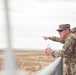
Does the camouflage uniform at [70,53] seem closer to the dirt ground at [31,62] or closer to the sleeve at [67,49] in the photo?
the sleeve at [67,49]

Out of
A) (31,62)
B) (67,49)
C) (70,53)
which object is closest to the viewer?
(67,49)

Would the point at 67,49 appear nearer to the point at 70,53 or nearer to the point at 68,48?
the point at 68,48

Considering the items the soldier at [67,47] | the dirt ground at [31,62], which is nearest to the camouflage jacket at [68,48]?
the soldier at [67,47]

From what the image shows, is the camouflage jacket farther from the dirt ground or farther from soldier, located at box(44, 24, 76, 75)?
the dirt ground

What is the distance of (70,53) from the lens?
623 centimetres

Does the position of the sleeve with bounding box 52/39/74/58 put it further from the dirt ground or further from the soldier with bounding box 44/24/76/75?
the dirt ground

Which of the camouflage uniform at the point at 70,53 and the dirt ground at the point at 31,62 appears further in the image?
the camouflage uniform at the point at 70,53

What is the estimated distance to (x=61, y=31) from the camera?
251 inches

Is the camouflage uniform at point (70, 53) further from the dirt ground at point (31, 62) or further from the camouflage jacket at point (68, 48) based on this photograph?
the dirt ground at point (31, 62)

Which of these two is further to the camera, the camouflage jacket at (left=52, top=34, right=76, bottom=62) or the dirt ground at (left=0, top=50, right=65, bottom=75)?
the camouflage jacket at (left=52, top=34, right=76, bottom=62)

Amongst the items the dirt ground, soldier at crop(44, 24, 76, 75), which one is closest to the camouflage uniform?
soldier at crop(44, 24, 76, 75)

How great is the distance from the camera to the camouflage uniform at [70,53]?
→ 6.05 meters

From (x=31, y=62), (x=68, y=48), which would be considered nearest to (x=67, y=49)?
(x=68, y=48)

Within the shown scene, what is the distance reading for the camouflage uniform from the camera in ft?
19.8
